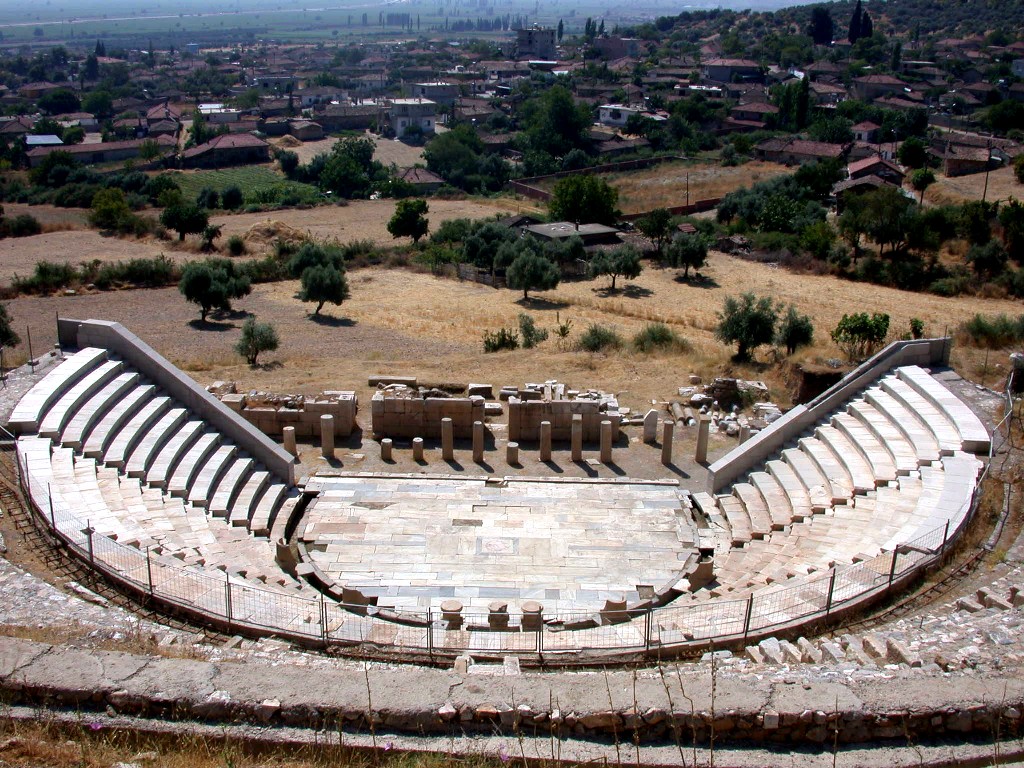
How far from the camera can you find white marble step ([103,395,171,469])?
17.8 metres

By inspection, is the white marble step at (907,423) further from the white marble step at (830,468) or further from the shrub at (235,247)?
the shrub at (235,247)

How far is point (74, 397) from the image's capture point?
19109mm

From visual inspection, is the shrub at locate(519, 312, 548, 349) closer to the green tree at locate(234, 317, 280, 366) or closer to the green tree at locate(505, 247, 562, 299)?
the green tree at locate(234, 317, 280, 366)

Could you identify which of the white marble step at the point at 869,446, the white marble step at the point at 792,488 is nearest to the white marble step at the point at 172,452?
the white marble step at the point at 792,488

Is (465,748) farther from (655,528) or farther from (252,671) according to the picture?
(655,528)

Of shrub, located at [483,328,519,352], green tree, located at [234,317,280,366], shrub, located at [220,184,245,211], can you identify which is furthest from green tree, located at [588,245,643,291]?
shrub, located at [220,184,245,211]

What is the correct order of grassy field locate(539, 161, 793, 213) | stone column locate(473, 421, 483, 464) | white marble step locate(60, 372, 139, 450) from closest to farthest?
1. white marble step locate(60, 372, 139, 450)
2. stone column locate(473, 421, 483, 464)
3. grassy field locate(539, 161, 793, 213)

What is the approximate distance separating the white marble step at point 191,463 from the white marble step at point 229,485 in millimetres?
548

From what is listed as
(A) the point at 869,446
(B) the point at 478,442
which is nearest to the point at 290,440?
(B) the point at 478,442

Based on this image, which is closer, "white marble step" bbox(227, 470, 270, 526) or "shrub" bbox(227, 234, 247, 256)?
"white marble step" bbox(227, 470, 270, 526)

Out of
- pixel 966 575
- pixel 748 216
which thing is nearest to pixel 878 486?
pixel 966 575

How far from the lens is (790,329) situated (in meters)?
29.9

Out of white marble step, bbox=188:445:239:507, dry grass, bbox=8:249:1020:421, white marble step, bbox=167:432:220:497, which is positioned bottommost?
dry grass, bbox=8:249:1020:421

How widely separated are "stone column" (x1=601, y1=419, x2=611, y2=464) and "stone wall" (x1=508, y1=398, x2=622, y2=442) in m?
1.04
